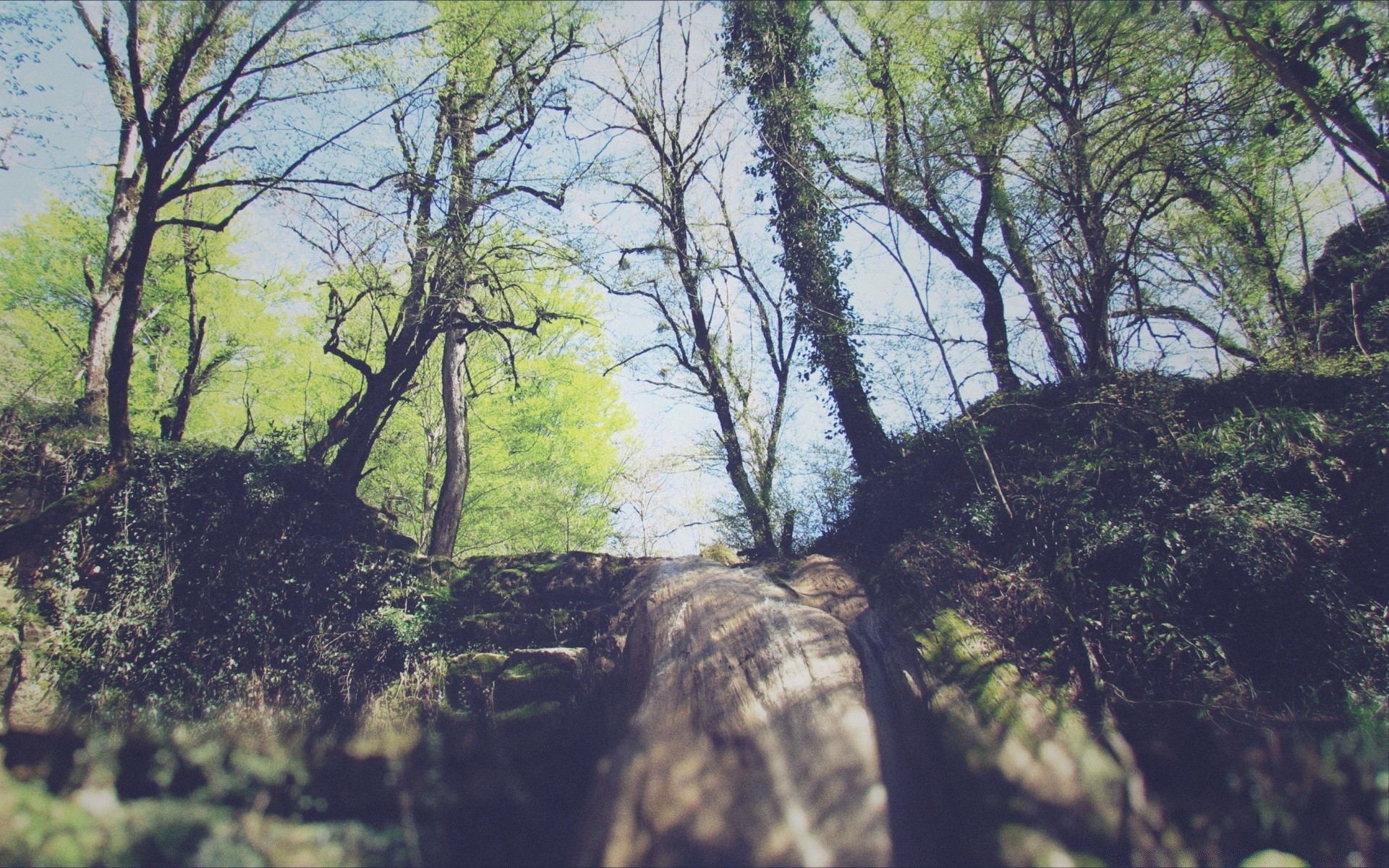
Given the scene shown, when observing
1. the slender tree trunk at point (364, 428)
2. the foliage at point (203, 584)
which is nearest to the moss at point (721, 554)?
the foliage at point (203, 584)

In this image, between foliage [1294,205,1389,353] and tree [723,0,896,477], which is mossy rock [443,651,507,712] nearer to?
tree [723,0,896,477]

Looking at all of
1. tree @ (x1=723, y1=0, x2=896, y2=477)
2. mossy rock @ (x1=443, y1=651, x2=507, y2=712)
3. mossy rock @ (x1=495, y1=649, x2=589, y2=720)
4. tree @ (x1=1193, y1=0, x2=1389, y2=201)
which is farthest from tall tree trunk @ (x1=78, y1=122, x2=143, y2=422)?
tree @ (x1=1193, y1=0, x2=1389, y2=201)

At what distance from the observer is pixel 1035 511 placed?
5777mm

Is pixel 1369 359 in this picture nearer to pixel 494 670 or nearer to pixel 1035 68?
pixel 1035 68

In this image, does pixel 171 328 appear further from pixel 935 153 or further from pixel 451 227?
pixel 935 153

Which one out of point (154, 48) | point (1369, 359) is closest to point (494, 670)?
point (154, 48)

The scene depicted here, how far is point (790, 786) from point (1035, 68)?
8810 millimetres

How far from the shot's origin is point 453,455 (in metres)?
9.95

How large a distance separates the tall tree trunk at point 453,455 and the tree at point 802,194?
584 centimetres

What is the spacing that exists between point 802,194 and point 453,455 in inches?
292

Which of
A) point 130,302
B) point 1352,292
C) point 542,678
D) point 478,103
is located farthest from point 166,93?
point 1352,292

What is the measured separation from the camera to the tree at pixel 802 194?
28.4 ft

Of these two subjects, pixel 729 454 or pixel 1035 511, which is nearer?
pixel 1035 511

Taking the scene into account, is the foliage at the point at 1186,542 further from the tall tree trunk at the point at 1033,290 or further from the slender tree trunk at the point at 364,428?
the slender tree trunk at the point at 364,428
